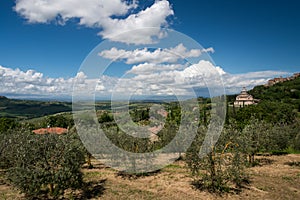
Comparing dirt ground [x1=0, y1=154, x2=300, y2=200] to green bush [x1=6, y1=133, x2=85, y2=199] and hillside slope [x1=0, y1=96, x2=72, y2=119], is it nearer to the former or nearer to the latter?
green bush [x1=6, y1=133, x2=85, y2=199]

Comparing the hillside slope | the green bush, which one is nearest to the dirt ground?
the green bush

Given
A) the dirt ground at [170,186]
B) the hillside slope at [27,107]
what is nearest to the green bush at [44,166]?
the dirt ground at [170,186]

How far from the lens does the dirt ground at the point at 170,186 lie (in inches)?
484

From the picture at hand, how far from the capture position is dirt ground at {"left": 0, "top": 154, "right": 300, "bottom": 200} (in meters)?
12.3

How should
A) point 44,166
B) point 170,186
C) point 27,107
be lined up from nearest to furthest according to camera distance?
1. point 44,166
2. point 170,186
3. point 27,107

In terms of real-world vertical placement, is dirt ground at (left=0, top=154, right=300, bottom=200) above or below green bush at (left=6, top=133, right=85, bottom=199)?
below

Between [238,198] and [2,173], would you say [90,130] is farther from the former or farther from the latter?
[238,198]

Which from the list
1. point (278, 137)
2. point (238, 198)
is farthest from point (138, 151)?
point (278, 137)

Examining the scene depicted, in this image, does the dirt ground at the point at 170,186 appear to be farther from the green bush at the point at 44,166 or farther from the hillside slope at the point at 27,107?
the hillside slope at the point at 27,107

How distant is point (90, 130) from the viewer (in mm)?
18609

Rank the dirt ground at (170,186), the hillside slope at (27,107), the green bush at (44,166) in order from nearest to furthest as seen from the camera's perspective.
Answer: the green bush at (44,166) → the dirt ground at (170,186) → the hillside slope at (27,107)

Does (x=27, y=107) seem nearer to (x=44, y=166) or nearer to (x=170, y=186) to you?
(x=44, y=166)

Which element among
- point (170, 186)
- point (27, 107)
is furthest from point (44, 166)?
point (27, 107)

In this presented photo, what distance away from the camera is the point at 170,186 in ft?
45.9
